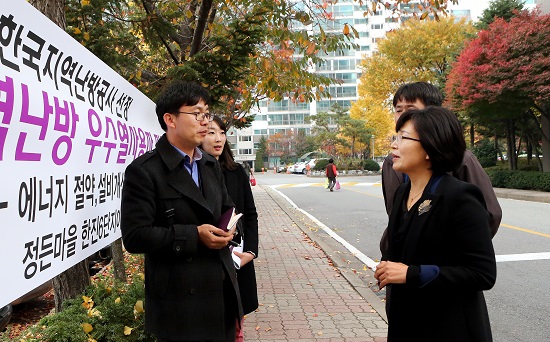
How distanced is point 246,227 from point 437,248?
1555mm

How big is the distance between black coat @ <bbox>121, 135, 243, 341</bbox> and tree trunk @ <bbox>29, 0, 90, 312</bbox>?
1442 mm

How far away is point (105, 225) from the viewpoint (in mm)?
2883

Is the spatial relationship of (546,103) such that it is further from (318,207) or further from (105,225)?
(105,225)

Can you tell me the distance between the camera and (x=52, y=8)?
3.16 meters

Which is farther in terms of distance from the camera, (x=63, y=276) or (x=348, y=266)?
(x=348, y=266)

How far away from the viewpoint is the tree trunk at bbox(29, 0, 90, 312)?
313 centimetres

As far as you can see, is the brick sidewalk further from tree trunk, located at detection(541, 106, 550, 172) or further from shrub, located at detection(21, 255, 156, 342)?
tree trunk, located at detection(541, 106, 550, 172)

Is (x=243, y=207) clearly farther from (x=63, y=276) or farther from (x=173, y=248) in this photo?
(x=63, y=276)

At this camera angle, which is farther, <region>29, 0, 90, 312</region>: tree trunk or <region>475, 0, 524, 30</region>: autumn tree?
<region>475, 0, 524, 30</region>: autumn tree

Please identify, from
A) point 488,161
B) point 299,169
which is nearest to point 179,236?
point 488,161

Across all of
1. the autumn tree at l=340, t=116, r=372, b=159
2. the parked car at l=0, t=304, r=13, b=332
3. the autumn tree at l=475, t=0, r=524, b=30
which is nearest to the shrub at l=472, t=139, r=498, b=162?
the autumn tree at l=475, t=0, r=524, b=30

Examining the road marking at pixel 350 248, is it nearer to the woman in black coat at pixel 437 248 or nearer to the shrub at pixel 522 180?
the woman in black coat at pixel 437 248

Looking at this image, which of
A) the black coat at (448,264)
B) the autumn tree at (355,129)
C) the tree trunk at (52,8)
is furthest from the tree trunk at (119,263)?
the autumn tree at (355,129)

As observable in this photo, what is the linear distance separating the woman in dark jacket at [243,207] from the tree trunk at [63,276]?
1276 mm
